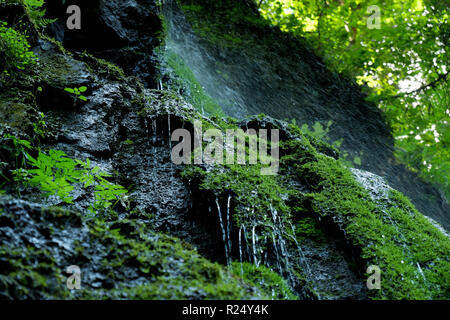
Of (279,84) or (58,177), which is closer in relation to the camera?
(58,177)

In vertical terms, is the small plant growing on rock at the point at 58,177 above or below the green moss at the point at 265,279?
above

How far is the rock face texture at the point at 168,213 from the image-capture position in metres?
2.60

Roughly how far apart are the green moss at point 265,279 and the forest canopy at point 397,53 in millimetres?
8072

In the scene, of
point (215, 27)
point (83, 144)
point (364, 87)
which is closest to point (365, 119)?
point (364, 87)

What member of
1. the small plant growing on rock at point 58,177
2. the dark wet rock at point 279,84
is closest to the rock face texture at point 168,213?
the small plant growing on rock at point 58,177

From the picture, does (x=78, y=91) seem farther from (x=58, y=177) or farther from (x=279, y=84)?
(x=279, y=84)

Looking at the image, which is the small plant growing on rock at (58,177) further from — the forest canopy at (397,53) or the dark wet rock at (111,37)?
the forest canopy at (397,53)

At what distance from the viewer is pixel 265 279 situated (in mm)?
3562

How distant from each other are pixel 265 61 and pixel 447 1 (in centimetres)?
554

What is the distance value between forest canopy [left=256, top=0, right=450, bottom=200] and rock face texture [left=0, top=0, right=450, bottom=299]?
4779 mm

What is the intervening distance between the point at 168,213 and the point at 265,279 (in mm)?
1559

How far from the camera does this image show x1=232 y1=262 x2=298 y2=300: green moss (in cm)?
344

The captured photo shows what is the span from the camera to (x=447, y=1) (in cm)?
987

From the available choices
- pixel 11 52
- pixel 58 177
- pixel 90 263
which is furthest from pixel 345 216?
pixel 11 52
